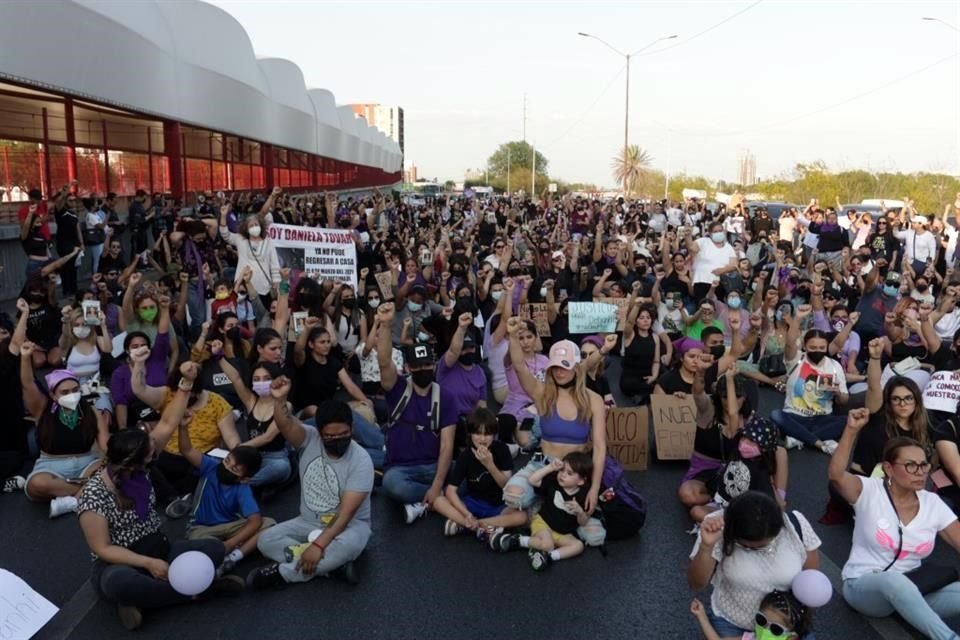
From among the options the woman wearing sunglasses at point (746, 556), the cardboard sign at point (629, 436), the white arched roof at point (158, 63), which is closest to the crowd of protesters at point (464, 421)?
the woman wearing sunglasses at point (746, 556)

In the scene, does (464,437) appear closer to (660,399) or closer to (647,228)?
(660,399)

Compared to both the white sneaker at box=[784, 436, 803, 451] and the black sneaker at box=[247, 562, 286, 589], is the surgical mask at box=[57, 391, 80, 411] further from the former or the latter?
the white sneaker at box=[784, 436, 803, 451]

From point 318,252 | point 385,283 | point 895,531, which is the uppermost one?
point 318,252

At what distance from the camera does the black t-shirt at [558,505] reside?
17.9ft

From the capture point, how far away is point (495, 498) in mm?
→ 5934

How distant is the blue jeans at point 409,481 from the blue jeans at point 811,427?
3615 millimetres

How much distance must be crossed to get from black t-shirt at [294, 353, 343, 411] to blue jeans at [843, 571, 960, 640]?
4677 millimetres

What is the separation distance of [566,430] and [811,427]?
323 centimetres

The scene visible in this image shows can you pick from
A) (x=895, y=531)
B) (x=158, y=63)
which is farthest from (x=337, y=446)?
(x=158, y=63)

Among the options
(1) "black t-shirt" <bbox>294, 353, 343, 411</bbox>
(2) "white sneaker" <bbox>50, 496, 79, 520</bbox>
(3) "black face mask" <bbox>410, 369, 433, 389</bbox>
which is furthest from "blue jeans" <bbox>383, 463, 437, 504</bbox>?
(2) "white sneaker" <bbox>50, 496, 79, 520</bbox>


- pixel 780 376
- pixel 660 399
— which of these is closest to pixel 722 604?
pixel 660 399

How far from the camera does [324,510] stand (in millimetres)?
5277

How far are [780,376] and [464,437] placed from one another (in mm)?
5127

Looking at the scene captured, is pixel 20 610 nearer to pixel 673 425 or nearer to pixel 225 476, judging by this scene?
pixel 225 476
